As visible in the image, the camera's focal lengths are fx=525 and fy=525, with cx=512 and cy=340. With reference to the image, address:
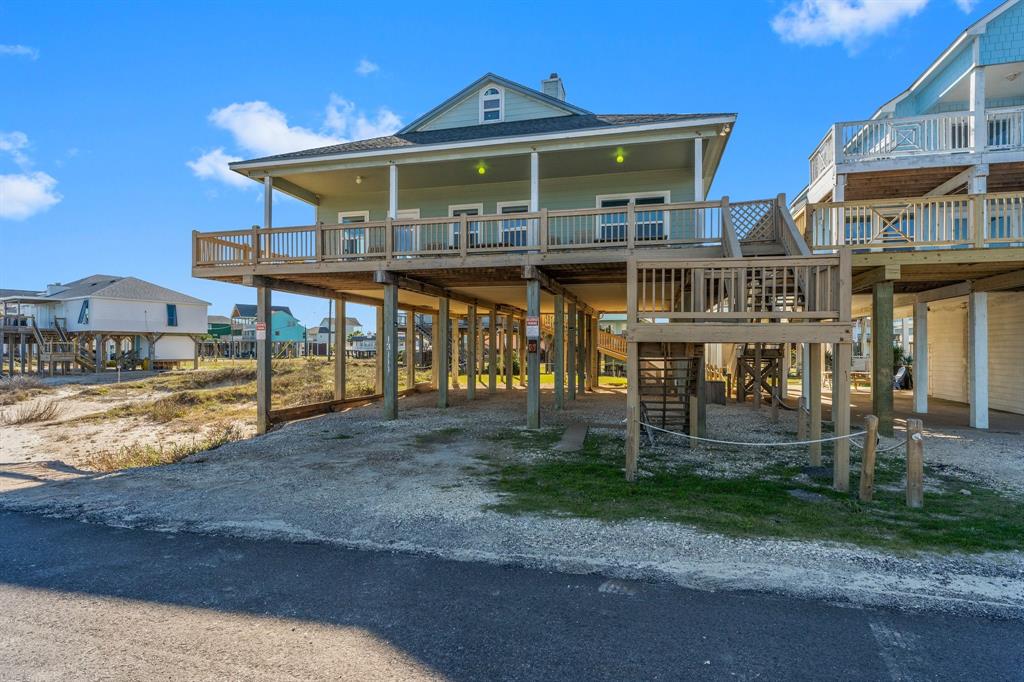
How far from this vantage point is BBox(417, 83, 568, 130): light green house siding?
16.2 metres

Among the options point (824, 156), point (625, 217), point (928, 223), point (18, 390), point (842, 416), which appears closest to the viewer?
point (842, 416)

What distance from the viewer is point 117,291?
38.1 m

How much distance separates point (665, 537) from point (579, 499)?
4.88 feet

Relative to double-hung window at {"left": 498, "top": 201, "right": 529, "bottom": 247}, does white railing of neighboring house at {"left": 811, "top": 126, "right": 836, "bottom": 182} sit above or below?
above

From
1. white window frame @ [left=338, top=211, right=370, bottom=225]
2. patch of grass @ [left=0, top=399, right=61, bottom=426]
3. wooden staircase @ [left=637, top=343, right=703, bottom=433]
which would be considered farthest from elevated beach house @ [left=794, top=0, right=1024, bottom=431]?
patch of grass @ [left=0, top=399, right=61, bottom=426]

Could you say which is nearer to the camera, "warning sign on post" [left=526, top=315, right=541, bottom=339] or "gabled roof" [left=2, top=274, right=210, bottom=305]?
"warning sign on post" [left=526, top=315, right=541, bottom=339]

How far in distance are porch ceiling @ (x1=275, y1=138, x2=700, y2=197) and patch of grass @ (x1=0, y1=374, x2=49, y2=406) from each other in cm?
1608

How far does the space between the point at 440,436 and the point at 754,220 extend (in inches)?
320

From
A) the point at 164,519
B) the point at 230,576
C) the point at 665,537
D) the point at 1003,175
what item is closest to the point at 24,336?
the point at 164,519

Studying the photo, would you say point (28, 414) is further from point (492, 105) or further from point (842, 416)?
point (842, 416)

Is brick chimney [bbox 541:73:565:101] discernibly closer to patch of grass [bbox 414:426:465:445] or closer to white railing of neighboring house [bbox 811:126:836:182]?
white railing of neighboring house [bbox 811:126:836:182]

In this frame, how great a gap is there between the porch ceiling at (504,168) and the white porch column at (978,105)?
21.0 feet

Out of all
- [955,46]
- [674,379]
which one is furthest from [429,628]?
[955,46]

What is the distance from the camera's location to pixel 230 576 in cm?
435
